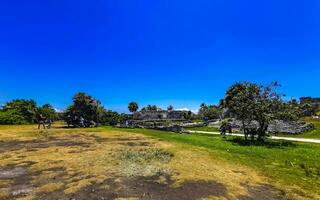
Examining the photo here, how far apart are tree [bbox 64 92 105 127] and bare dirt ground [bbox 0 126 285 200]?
138 feet

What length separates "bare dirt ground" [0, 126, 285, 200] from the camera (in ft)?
45.3

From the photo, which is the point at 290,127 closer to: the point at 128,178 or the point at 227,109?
the point at 227,109

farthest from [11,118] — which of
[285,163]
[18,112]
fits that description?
[285,163]

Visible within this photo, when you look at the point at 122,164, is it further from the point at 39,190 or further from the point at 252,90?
the point at 252,90

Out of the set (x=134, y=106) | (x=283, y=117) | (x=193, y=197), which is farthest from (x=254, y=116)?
(x=134, y=106)

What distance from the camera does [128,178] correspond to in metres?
16.2

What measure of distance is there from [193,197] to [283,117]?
26.3 meters

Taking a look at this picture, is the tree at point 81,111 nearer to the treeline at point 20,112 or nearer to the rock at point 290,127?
the treeline at point 20,112

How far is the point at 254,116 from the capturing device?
37.0m

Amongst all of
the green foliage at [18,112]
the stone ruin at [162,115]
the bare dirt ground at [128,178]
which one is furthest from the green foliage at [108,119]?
the bare dirt ground at [128,178]

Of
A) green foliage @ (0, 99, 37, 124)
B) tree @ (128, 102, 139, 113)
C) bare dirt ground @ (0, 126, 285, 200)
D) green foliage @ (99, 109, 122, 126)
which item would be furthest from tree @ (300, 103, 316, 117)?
tree @ (128, 102, 139, 113)

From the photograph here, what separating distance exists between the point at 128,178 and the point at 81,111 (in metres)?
51.8

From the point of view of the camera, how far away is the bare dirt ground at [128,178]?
1380 cm

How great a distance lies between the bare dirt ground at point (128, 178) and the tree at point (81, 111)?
4195 centimetres
